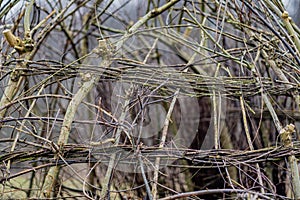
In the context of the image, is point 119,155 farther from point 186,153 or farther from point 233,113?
point 233,113

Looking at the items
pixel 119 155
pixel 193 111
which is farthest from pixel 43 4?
pixel 119 155

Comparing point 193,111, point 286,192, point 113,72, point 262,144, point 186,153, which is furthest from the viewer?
point 193,111

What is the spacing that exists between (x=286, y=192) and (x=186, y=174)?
0.82m

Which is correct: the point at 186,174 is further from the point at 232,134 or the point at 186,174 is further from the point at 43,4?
the point at 43,4

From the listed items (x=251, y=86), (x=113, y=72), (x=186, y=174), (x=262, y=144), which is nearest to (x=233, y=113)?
(x=262, y=144)

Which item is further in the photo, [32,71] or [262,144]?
[262,144]

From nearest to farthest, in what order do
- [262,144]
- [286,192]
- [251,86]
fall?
[251,86], [286,192], [262,144]

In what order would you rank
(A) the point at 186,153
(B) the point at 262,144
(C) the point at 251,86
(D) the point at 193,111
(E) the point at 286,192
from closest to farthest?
(A) the point at 186,153 < (C) the point at 251,86 < (E) the point at 286,192 < (B) the point at 262,144 < (D) the point at 193,111

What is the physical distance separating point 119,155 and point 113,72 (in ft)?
1.19

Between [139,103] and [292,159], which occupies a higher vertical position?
[139,103]

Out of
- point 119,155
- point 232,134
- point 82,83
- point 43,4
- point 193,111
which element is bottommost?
point 119,155

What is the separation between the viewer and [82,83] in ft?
5.30

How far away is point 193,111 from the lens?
368 centimetres

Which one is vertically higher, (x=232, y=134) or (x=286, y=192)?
(x=232, y=134)
